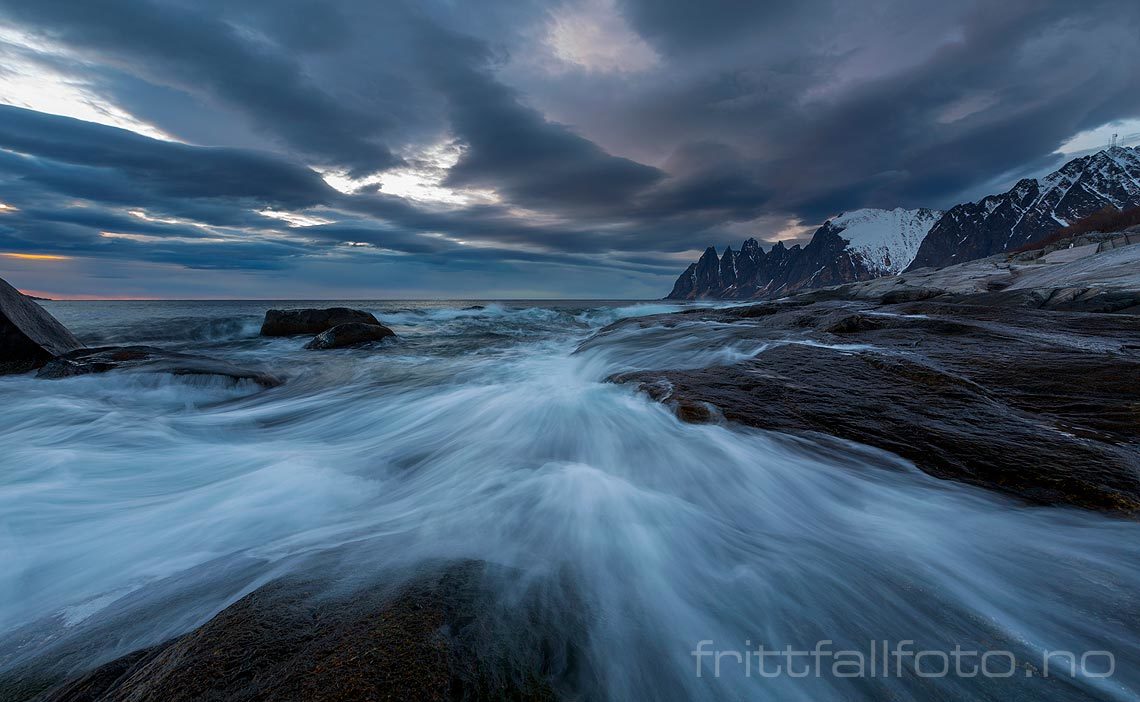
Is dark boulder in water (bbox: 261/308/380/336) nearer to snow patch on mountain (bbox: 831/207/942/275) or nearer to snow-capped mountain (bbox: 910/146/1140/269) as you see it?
snow-capped mountain (bbox: 910/146/1140/269)

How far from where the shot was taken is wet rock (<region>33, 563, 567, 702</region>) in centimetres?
117

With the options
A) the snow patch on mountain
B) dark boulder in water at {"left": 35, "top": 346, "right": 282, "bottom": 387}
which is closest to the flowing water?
dark boulder in water at {"left": 35, "top": 346, "right": 282, "bottom": 387}

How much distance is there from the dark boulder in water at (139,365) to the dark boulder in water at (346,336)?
432 centimetres

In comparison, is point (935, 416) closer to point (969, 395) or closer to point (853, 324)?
point (969, 395)

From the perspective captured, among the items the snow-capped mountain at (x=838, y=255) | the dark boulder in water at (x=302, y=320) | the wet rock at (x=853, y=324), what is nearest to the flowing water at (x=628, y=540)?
the wet rock at (x=853, y=324)

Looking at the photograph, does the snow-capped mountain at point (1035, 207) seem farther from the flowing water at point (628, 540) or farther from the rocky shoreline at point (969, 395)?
the flowing water at point (628, 540)

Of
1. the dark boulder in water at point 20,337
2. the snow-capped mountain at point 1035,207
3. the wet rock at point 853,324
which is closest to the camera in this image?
the wet rock at point 853,324

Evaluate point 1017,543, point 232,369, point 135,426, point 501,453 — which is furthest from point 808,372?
point 232,369

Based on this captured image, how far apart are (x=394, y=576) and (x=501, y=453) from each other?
224 centimetres

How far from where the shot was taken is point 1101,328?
595 cm

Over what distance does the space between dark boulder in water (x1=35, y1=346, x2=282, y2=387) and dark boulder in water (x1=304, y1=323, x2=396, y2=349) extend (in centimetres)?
432

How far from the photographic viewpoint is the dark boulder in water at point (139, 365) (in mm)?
7027

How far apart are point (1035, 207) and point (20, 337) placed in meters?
185

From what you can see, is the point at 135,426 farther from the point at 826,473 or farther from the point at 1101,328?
the point at 1101,328
